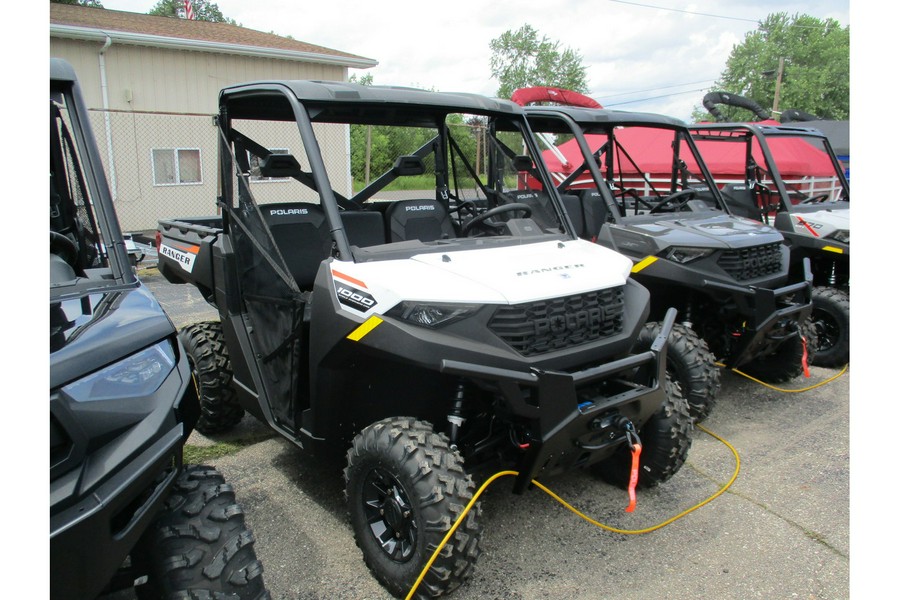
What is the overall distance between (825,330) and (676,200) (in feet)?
6.39

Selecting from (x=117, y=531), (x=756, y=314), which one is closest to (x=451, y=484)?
(x=117, y=531)

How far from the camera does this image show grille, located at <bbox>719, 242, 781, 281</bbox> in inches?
185

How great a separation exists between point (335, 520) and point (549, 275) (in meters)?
1.66

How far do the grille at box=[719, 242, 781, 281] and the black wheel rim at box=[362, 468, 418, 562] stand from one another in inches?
120

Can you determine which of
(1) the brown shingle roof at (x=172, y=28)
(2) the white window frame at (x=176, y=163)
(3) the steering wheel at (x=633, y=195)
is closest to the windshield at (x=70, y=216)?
(3) the steering wheel at (x=633, y=195)

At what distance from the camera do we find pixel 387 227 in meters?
4.01

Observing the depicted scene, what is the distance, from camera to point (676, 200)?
575 centimetres

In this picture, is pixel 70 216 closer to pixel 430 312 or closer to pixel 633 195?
pixel 430 312

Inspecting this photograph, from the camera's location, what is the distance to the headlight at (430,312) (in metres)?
2.68

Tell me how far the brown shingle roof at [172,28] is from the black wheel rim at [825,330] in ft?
40.9

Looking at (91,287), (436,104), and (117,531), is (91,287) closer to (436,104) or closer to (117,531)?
(117,531)

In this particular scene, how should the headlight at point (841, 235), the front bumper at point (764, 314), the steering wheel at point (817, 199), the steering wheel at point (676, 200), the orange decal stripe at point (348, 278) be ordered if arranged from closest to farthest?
the orange decal stripe at point (348, 278) → the front bumper at point (764, 314) → the steering wheel at point (676, 200) → the headlight at point (841, 235) → the steering wheel at point (817, 199)

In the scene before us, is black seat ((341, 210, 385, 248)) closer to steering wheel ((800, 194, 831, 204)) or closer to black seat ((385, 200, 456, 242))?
black seat ((385, 200, 456, 242))

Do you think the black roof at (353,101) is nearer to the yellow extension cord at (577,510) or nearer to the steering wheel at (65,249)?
the steering wheel at (65,249)
